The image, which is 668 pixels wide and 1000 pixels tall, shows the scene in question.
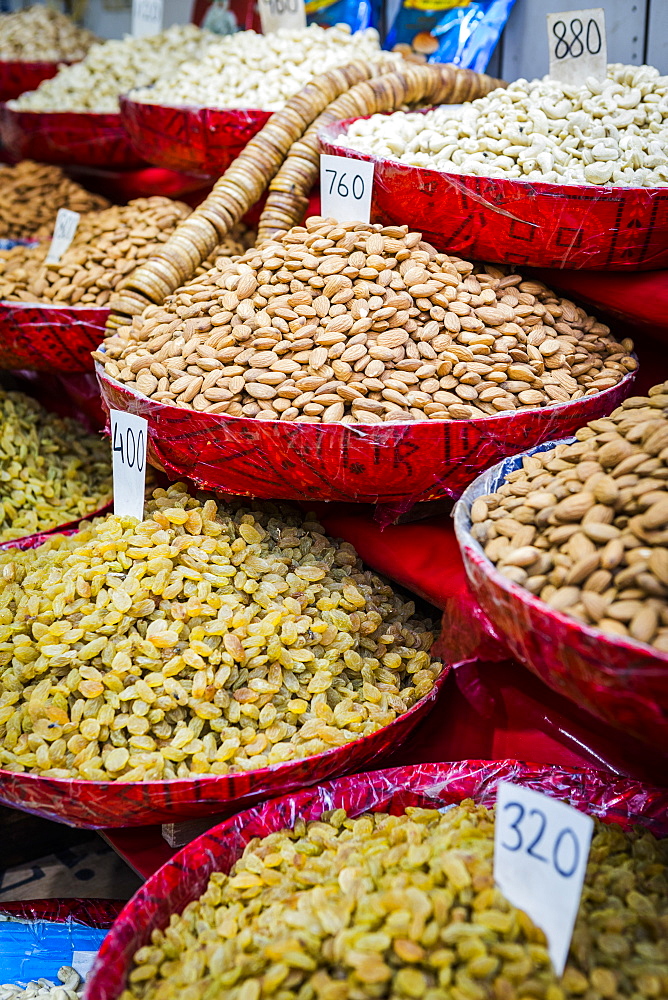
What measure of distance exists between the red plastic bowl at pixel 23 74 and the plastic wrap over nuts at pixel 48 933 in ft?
8.39

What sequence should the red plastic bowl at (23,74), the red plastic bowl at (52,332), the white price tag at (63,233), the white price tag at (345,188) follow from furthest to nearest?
the red plastic bowl at (23,74) < the white price tag at (63,233) < the red plastic bowl at (52,332) < the white price tag at (345,188)

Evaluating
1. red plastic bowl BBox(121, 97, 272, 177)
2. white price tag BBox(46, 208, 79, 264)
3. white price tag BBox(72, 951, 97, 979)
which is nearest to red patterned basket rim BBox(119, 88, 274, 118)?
red plastic bowl BBox(121, 97, 272, 177)

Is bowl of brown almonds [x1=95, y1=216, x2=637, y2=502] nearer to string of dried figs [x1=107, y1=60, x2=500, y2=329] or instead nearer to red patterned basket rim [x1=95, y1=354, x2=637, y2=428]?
red patterned basket rim [x1=95, y1=354, x2=637, y2=428]

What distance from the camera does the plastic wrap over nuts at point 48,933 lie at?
1110mm

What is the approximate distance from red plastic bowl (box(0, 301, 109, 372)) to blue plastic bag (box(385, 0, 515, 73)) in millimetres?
925

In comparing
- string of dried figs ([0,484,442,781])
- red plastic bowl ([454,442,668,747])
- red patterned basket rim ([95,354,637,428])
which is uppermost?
red patterned basket rim ([95,354,637,428])

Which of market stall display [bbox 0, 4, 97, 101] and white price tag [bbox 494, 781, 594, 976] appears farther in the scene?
market stall display [bbox 0, 4, 97, 101]

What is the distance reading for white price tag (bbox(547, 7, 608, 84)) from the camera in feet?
Answer: 4.54

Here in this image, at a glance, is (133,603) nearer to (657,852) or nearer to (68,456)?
(657,852)

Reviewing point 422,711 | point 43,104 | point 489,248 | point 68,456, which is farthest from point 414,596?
point 43,104

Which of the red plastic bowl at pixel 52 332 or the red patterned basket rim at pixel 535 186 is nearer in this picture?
the red patterned basket rim at pixel 535 186

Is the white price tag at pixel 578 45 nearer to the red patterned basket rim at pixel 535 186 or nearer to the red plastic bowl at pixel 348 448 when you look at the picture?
the red patterned basket rim at pixel 535 186

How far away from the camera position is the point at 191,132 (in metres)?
1.75

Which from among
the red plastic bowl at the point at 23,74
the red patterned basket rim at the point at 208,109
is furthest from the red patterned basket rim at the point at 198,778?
the red plastic bowl at the point at 23,74
